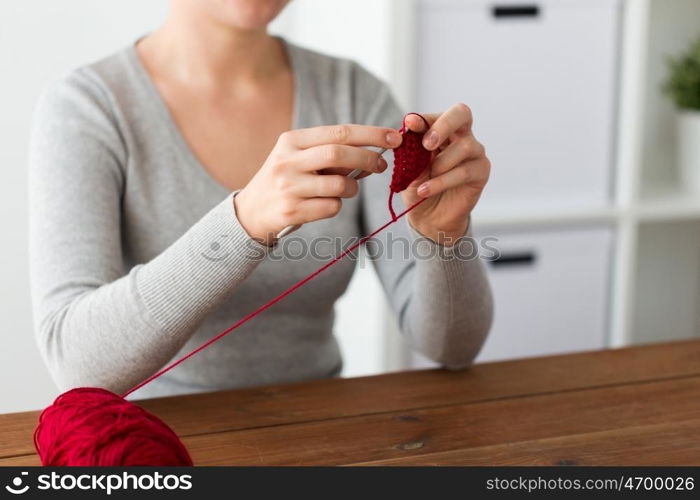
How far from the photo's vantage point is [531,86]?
69.4 inches

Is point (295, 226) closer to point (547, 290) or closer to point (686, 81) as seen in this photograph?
point (547, 290)

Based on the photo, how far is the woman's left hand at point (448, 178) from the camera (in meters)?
0.85

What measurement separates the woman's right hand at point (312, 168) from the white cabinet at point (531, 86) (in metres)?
0.93

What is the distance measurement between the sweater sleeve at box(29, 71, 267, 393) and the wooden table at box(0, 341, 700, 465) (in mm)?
75

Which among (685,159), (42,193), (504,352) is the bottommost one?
(504,352)

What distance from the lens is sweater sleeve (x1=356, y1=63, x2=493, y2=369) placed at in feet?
3.34

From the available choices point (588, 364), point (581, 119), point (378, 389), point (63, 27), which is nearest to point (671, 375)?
point (588, 364)

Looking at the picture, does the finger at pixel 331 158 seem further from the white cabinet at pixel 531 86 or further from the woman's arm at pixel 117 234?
the white cabinet at pixel 531 86

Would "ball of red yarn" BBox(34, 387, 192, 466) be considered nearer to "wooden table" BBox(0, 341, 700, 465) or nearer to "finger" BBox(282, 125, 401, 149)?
"wooden table" BBox(0, 341, 700, 465)

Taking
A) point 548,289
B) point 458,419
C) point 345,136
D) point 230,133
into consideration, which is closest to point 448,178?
point 345,136

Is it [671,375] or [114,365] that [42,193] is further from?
[671,375]

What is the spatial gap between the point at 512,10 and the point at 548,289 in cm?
57

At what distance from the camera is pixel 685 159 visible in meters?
2.07

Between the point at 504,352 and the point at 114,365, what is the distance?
3.72ft
